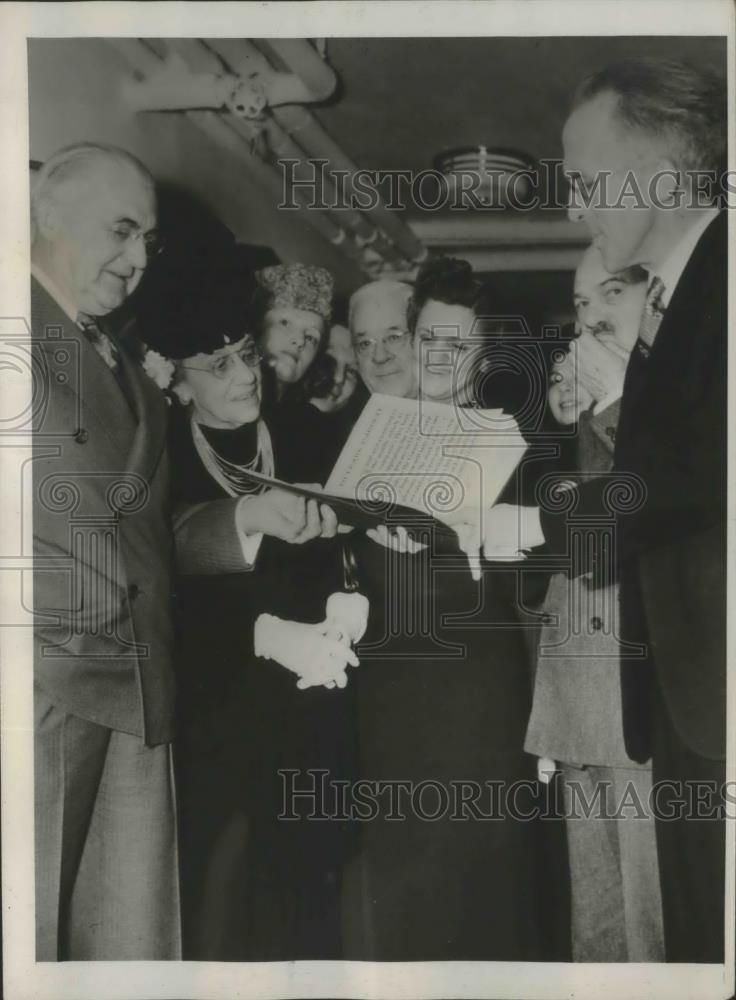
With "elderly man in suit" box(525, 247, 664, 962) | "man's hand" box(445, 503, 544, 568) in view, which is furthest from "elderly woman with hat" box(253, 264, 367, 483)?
"elderly man in suit" box(525, 247, 664, 962)

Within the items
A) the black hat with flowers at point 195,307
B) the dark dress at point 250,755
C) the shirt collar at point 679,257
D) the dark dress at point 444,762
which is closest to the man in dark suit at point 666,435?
the shirt collar at point 679,257

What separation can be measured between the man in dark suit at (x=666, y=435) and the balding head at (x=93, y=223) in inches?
27.6

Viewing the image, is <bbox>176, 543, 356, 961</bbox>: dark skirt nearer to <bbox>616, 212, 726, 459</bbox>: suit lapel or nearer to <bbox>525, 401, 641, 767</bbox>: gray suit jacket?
<bbox>525, 401, 641, 767</bbox>: gray suit jacket

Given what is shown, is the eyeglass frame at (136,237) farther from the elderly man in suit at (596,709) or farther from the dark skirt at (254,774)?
the elderly man in suit at (596,709)

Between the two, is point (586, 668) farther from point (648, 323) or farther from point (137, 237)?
point (137, 237)

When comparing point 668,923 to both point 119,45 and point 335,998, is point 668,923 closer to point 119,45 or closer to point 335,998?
point 335,998

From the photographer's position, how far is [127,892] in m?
1.55

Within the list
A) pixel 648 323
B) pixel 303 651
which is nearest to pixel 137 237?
pixel 303 651

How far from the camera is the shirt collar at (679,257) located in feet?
5.00

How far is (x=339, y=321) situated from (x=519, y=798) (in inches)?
32.9

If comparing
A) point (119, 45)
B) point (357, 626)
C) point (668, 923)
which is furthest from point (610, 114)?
point (668, 923)

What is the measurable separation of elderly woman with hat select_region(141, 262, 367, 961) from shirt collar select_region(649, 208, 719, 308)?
23.2 inches

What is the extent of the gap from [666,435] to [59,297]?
101 cm

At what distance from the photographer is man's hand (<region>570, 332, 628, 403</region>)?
152 cm
